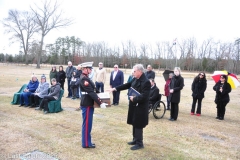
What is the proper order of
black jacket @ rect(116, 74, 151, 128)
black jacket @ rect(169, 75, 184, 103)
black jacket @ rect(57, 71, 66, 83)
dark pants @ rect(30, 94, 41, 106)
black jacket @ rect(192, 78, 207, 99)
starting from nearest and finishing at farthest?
1. black jacket @ rect(116, 74, 151, 128)
2. black jacket @ rect(169, 75, 184, 103)
3. black jacket @ rect(192, 78, 207, 99)
4. dark pants @ rect(30, 94, 41, 106)
5. black jacket @ rect(57, 71, 66, 83)

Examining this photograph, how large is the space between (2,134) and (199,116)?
6387 mm

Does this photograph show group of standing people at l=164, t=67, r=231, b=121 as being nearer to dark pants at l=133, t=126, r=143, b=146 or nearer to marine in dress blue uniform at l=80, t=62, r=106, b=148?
dark pants at l=133, t=126, r=143, b=146

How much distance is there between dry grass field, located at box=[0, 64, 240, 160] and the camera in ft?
13.0

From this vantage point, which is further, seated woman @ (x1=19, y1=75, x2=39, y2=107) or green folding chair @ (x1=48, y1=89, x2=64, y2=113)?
seated woman @ (x1=19, y1=75, x2=39, y2=107)

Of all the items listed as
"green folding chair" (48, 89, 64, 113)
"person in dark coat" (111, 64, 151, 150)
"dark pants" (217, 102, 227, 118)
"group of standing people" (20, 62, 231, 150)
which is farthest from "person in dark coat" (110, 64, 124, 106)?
"person in dark coat" (111, 64, 151, 150)

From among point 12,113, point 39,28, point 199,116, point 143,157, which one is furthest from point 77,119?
point 39,28

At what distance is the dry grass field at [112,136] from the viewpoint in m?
3.95

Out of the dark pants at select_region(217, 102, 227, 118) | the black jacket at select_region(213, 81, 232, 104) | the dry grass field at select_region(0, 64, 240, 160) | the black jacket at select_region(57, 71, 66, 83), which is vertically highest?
the black jacket at select_region(57, 71, 66, 83)

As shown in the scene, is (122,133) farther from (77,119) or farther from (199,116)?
(199,116)

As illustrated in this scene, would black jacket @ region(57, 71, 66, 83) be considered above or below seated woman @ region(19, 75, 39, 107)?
above

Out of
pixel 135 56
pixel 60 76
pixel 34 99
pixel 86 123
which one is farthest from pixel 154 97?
pixel 135 56

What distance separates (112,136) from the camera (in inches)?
191

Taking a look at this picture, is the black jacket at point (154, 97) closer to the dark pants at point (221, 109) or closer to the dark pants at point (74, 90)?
the dark pants at point (221, 109)

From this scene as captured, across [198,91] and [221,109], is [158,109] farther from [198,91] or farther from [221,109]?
[221,109]
